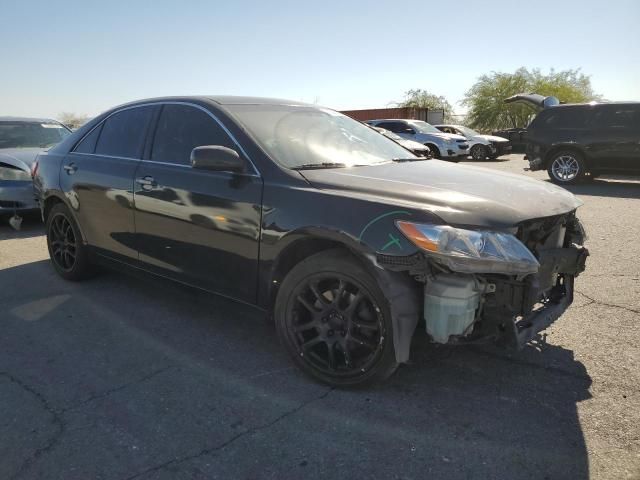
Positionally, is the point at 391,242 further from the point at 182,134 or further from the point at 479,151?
the point at 479,151

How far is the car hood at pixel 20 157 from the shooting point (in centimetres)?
737

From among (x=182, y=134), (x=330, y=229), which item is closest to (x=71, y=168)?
(x=182, y=134)

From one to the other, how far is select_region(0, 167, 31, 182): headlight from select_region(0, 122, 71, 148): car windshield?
1207 millimetres

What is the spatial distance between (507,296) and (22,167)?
719 centimetres

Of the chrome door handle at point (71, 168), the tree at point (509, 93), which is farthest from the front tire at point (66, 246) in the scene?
the tree at point (509, 93)

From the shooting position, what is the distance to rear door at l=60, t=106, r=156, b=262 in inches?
160

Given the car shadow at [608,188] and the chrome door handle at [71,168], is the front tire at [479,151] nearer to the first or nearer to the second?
the car shadow at [608,188]

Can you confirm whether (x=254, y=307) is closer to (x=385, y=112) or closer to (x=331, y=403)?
(x=331, y=403)

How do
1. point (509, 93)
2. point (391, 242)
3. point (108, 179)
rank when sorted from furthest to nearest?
point (509, 93), point (108, 179), point (391, 242)

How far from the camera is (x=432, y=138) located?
18.1 meters

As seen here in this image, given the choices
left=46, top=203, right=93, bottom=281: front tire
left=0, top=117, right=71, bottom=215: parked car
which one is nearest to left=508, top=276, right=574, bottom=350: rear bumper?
left=46, top=203, right=93, bottom=281: front tire

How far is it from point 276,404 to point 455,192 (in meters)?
1.50

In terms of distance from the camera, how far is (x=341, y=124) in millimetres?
4070

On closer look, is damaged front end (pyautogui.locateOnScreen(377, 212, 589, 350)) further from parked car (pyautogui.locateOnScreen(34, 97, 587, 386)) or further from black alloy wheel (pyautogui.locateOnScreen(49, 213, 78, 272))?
black alloy wheel (pyautogui.locateOnScreen(49, 213, 78, 272))
